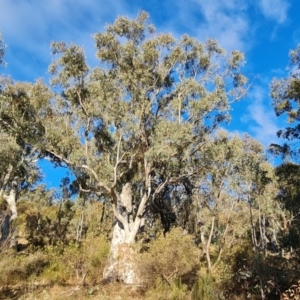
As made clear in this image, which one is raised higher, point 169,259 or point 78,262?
point 169,259

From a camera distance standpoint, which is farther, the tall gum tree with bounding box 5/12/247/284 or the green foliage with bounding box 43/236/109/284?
the tall gum tree with bounding box 5/12/247/284

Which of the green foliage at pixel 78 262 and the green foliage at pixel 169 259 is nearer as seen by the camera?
the green foliage at pixel 169 259

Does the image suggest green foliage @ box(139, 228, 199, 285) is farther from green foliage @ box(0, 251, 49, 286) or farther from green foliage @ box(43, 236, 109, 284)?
green foliage @ box(0, 251, 49, 286)

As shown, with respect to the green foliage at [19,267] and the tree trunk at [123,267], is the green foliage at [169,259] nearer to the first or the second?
the tree trunk at [123,267]

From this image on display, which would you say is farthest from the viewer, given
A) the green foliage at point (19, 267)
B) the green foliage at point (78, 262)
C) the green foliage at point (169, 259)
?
the green foliage at point (78, 262)

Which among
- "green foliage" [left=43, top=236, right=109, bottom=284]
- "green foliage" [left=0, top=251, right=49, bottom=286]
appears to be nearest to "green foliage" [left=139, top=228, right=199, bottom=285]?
"green foliage" [left=43, top=236, right=109, bottom=284]

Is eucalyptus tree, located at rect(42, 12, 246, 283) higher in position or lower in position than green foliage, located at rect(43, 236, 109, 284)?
higher

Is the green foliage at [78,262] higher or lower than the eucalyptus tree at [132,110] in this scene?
lower

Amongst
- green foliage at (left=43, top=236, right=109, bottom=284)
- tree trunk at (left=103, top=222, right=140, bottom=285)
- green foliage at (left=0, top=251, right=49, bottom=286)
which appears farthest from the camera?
tree trunk at (left=103, top=222, right=140, bottom=285)

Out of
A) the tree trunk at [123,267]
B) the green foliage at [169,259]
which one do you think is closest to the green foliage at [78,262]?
the tree trunk at [123,267]

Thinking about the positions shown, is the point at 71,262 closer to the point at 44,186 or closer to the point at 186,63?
the point at 186,63

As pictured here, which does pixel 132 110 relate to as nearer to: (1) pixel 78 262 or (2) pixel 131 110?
(2) pixel 131 110

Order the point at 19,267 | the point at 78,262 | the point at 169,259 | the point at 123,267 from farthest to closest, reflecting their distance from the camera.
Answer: the point at 123,267, the point at 78,262, the point at 169,259, the point at 19,267

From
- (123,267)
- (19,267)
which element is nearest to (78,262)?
(123,267)
